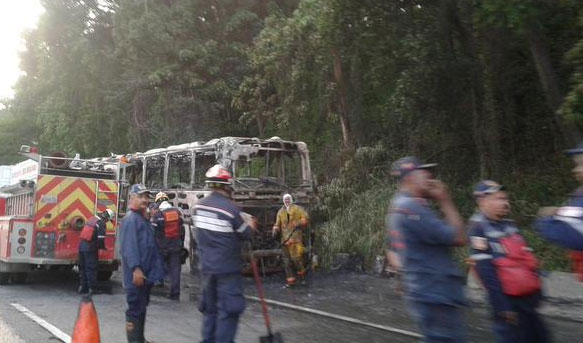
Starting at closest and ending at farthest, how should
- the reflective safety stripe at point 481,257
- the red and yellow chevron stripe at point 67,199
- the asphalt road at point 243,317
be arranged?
the reflective safety stripe at point 481,257 < the asphalt road at point 243,317 < the red and yellow chevron stripe at point 67,199

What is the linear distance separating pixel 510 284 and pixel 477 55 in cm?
990

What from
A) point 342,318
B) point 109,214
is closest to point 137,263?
point 342,318

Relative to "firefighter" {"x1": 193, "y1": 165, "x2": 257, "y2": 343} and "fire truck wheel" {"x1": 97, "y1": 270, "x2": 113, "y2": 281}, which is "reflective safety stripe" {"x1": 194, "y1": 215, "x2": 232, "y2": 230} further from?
"fire truck wheel" {"x1": 97, "y1": 270, "x2": 113, "y2": 281}

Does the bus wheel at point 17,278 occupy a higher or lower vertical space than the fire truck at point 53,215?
lower

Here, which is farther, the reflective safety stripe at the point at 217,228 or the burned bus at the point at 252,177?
the burned bus at the point at 252,177

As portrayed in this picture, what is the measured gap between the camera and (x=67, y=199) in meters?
11.7

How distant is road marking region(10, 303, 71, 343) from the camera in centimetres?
703

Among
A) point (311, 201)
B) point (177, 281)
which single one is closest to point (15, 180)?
point (177, 281)

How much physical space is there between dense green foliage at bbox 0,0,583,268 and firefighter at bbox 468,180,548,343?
4.19 meters

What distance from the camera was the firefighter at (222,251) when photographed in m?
5.39

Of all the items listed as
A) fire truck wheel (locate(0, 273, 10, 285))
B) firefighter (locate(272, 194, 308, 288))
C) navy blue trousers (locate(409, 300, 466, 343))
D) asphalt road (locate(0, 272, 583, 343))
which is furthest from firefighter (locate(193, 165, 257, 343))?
fire truck wheel (locate(0, 273, 10, 285))

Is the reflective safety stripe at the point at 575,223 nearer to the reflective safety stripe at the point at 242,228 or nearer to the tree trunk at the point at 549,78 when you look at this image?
the reflective safety stripe at the point at 242,228

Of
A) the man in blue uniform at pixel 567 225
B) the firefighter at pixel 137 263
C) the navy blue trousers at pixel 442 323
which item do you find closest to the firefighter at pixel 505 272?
the man in blue uniform at pixel 567 225

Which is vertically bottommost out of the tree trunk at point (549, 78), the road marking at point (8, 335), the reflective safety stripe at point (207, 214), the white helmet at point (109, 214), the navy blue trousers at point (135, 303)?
the road marking at point (8, 335)
